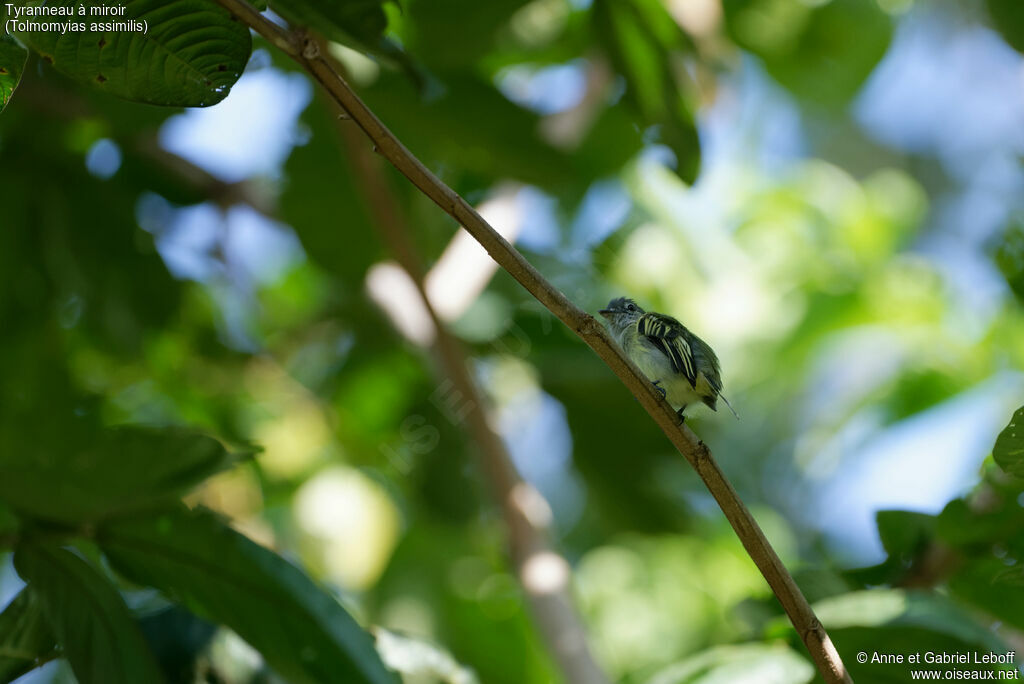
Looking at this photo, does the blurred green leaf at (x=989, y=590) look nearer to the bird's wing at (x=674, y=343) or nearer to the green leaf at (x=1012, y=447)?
the green leaf at (x=1012, y=447)

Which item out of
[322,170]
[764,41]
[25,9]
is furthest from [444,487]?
[25,9]

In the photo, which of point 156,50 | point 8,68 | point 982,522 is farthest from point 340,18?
point 982,522

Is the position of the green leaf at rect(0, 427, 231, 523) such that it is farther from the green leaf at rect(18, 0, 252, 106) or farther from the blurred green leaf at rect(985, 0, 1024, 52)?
the blurred green leaf at rect(985, 0, 1024, 52)

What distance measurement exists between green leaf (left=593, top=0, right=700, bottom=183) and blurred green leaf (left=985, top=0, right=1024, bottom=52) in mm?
657

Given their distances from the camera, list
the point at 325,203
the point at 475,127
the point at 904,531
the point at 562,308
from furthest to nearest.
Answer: the point at 325,203, the point at 475,127, the point at 904,531, the point at 562,308

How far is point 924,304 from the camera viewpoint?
11.9ft

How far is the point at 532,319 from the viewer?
2.71 m

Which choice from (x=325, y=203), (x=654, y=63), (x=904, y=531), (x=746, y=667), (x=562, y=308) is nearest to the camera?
(x=562, y=308)

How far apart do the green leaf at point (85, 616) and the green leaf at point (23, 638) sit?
0.04m

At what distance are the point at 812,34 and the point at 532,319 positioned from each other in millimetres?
1378

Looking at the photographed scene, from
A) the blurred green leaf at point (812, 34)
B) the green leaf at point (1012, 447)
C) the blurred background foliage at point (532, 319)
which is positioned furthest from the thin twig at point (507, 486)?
the blurred green leaf at point (812, 34)

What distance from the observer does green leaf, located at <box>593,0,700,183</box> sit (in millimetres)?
2221

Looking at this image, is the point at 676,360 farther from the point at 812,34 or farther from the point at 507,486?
the point at 812,34

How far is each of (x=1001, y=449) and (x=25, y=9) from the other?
1407mm
